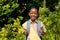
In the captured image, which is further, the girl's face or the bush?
the bush

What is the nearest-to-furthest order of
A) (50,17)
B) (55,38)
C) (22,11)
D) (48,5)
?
(55,38) < (50,17) < (22,11) < (48,5)

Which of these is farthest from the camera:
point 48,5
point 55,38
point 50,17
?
point 48,5

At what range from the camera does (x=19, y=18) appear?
5.78 m

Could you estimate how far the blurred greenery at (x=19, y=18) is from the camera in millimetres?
5211

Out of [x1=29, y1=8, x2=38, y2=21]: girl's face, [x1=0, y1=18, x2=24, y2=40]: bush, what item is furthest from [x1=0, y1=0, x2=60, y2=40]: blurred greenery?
[x1=29, y1=8, x2=38, y2=21]: girl's face

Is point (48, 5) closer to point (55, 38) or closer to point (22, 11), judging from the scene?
point (22, 11)

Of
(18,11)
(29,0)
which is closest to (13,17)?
(18,11)

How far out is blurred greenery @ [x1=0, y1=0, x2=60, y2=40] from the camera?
17.1ft

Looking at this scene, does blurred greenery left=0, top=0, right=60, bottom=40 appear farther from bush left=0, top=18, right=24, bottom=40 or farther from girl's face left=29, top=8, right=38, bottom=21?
girl's face left=29, top=8, right=38, bottom=21

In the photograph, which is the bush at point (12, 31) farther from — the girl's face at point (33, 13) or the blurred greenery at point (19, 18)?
the girl's face at point (33, 13)

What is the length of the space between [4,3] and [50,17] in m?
1.11

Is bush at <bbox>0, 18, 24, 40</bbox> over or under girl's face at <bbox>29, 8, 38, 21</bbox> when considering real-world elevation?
under

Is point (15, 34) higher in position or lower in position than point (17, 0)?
lower

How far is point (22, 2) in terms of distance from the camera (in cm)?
611
